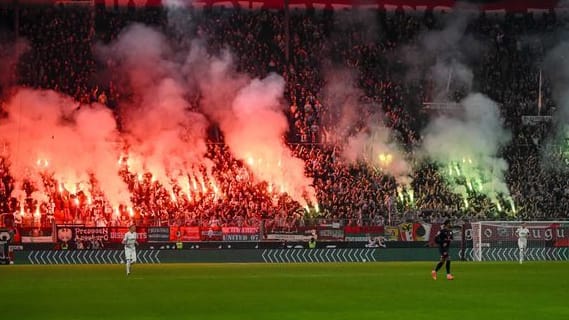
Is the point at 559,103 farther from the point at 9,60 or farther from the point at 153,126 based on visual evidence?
the point at 9,60

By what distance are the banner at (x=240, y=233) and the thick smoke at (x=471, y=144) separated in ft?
46.5

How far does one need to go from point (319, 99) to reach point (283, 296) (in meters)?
33.3

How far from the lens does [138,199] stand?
4722 cm

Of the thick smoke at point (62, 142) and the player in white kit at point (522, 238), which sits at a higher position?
the thick smoke at point (62, 142)

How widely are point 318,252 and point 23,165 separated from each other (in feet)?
54.0

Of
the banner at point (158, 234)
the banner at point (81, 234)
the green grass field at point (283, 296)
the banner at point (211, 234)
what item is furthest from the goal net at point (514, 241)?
the banner at point (81, 234)

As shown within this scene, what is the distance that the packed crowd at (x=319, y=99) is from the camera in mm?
46906

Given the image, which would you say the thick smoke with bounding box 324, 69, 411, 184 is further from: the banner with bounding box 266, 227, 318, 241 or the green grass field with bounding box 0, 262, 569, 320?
the green grass field with bounding box 0, 262, 569, 320

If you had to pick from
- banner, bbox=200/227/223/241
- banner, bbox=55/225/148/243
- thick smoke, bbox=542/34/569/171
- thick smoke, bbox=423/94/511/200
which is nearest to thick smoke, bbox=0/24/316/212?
banner, bbox=55/225/148/243

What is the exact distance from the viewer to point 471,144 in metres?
53.9

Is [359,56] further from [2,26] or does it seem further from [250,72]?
[2,26]

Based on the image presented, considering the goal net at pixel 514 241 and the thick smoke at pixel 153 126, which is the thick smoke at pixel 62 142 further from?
the goal net at pixel 514 241

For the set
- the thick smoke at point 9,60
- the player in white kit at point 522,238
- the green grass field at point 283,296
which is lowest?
the green grass field at point 283,296

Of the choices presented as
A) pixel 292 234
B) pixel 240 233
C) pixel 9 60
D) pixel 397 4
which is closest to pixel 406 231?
pixel 292 234
